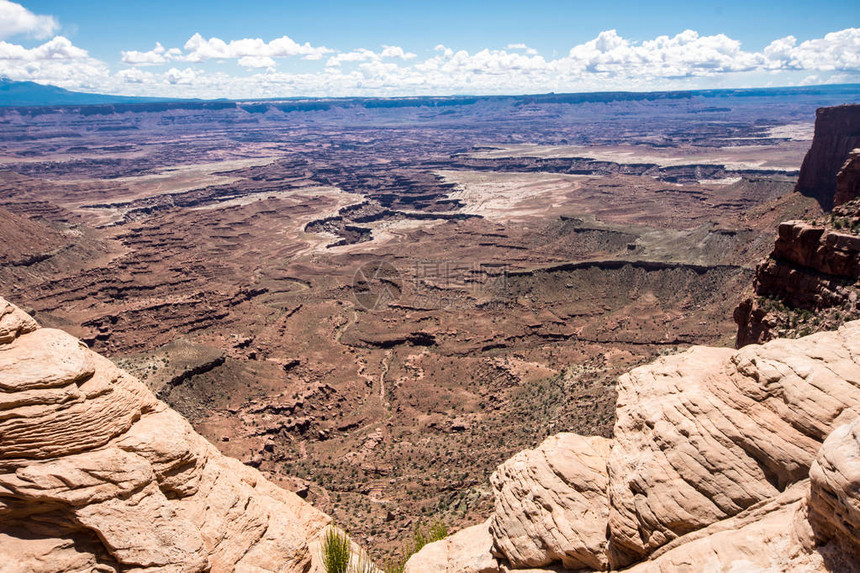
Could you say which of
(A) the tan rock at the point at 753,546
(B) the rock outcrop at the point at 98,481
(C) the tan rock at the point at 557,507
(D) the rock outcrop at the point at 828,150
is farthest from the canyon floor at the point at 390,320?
(A) the tan rock at the point at 753,546

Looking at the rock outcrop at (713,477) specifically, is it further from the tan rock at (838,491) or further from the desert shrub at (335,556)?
the desert shrub at (335,556)

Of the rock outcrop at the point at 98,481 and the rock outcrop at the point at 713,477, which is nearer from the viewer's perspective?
the rock outcrop at the point at 713,477

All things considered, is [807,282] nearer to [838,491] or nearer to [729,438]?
[729,438]

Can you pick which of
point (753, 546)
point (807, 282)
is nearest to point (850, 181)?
point (807, 282)

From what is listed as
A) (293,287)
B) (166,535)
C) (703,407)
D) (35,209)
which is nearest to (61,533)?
(166,535)

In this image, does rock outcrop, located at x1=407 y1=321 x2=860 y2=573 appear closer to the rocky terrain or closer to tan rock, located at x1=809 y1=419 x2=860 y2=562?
tan rock, located at x1=809 y1=419 x2=860 y2=562

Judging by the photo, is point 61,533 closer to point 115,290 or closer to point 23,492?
point 23,492
